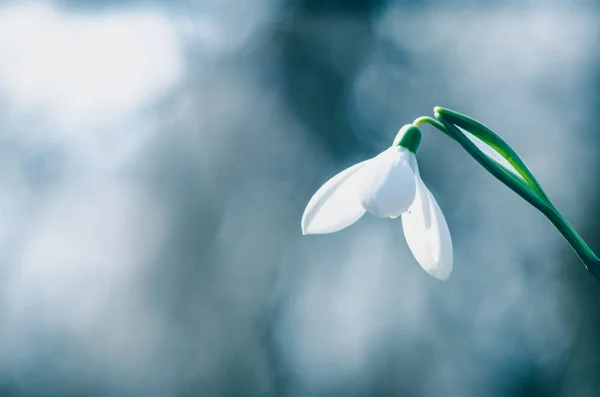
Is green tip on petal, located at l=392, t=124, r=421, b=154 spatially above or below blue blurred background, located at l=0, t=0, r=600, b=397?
below

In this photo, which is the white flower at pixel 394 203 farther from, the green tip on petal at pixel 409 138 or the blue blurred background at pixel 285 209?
the blue blurred background at pixel 285 209

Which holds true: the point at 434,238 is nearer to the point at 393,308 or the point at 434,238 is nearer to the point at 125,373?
the point at 393,308

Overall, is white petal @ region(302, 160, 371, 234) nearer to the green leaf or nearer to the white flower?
the white flower

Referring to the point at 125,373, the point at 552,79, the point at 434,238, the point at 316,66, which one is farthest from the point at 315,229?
the point at 125,373

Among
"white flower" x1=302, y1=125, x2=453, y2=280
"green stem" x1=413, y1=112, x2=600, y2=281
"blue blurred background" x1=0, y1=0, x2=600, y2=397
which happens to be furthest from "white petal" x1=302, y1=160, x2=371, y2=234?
"blue blurred background" x1=0, y1=0, x2=600, y2=397

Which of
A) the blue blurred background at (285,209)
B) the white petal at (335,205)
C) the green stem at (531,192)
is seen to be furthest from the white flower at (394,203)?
the blue blurred background at (285,209)

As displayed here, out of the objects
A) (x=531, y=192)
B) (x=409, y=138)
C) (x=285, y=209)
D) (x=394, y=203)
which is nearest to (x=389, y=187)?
(x=394, y=203)
